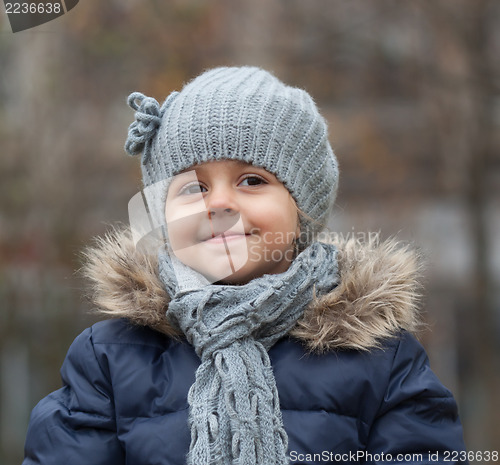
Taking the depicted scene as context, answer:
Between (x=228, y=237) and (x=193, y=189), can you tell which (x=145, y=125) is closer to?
(x=193, y=189)

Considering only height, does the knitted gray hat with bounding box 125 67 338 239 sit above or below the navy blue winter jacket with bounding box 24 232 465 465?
above

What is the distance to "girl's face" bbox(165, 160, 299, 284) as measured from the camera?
1950 millimetres

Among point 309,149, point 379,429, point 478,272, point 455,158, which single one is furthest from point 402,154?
point 379,429

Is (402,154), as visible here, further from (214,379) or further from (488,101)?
(214,379)

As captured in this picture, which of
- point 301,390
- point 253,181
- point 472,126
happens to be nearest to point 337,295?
point 301,390

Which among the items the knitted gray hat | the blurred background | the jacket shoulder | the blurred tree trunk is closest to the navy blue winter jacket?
the jacket shoulder

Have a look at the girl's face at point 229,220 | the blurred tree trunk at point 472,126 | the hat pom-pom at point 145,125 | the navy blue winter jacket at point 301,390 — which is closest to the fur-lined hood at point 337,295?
the navy blue winter jacket at point 301,390

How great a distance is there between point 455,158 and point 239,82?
3.72 m

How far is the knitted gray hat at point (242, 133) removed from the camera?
2.01 meters

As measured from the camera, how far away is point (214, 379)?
1.83m

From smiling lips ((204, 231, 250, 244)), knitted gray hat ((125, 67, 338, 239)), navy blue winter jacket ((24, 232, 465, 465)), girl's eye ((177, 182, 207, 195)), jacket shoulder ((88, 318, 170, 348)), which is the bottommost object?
navy blue winter jacket ((24, 232, 465, 465))

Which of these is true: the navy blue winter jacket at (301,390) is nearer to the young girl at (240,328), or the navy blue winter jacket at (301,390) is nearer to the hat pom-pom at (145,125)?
the young girl at (240,328)

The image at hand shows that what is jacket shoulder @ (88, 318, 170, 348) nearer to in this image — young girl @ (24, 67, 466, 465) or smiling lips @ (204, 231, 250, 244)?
young girl @ (24, 67, 466, 465)

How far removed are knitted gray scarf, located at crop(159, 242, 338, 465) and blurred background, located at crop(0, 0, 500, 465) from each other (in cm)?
303
